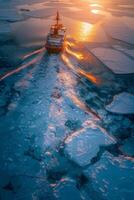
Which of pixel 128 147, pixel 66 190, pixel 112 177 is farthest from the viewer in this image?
pixel 128 147

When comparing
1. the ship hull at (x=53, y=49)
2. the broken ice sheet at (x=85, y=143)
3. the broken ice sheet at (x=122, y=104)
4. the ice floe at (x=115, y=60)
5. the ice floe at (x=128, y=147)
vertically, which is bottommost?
the ice floe at (x=128, y=147)

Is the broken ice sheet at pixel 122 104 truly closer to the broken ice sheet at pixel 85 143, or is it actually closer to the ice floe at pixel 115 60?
the broken ice sheet at pixel 85 143

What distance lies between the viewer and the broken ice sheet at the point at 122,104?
6.60 metres

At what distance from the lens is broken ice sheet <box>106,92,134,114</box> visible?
6598 mm

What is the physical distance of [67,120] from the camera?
5988 millimetres

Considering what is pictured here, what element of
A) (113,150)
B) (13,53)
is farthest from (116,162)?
(13,53)

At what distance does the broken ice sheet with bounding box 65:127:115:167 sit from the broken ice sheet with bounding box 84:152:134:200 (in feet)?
0.78

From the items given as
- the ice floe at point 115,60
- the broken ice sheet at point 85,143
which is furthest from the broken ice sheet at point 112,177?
the ice floe at point 115,60

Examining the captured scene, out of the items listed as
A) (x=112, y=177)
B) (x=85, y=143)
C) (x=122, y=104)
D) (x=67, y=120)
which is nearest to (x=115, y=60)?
(x=122, y=104)

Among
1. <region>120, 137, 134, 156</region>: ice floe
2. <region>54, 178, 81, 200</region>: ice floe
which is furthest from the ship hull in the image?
<region>54, 178, 81, 200</region>: ice floe

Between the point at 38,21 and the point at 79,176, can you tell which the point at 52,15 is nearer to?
the point at 38,21

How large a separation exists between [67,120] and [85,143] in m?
0.95

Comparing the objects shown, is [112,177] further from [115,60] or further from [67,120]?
[115,60]

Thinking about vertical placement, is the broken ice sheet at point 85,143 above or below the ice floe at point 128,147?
above
